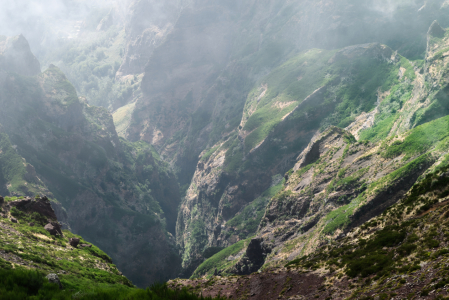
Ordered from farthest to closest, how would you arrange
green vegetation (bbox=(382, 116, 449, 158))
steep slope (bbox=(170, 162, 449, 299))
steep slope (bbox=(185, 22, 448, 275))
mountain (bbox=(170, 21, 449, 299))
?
Answer: 1. green vegetation (bbox=(382, 116, 449, 158))
2. steep slope (bbox=(185, 22, 448, 275))
3. mountain (bbox=(170, 21, 449, 299))
4. steep slope (bbox=(170, 162, 449, 299))

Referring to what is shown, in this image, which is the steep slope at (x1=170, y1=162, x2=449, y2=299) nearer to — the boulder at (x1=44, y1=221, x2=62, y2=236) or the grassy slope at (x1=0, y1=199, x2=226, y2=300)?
the grassy slope at (x1=0, y1=199, x2=226, y2=300)

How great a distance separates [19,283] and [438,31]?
209m

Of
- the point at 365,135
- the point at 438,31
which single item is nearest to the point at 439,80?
the point at 365,135

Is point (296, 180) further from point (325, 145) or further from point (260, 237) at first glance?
point (260, 237)

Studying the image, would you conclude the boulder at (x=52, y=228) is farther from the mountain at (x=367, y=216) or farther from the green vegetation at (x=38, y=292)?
the green vegetation at (x=38, y=292)

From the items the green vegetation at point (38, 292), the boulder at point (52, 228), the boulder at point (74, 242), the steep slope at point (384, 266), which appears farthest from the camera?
the boulder at point (74, 242)

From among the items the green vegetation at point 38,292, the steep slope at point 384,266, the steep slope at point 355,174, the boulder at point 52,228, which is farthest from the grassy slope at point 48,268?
the steep slope at point 355,174

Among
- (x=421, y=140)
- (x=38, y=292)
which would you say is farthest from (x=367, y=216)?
(x=38, y=292)

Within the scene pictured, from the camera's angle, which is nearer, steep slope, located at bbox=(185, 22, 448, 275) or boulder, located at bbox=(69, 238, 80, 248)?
boulder, located at bbox=(69, 238, 80, 248)

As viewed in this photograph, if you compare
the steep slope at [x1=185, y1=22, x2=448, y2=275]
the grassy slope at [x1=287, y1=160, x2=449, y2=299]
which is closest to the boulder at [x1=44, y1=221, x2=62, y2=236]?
the grassy slope at [x1=287, y1=160, x2=449, y2=299]

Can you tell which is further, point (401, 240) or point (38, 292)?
point (401, 240)

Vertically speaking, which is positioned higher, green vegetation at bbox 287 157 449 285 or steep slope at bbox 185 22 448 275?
steep slope at bbox 185 22 448 275

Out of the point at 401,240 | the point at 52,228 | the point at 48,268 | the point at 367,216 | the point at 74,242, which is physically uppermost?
the point at 52,228

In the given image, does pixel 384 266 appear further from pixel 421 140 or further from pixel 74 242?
pixel 74 242
